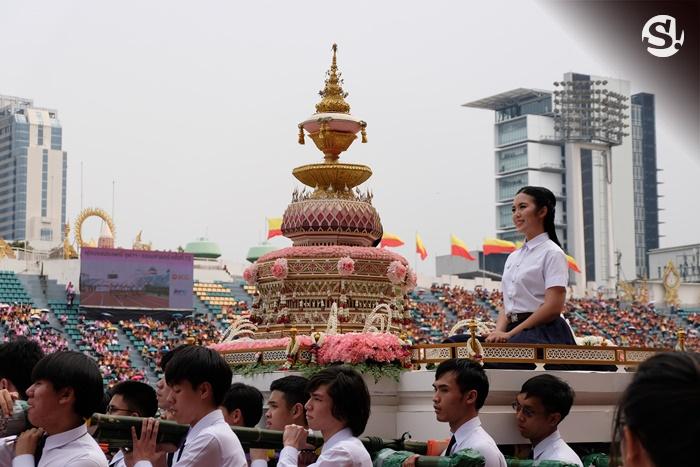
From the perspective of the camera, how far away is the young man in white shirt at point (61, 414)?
4.26 m

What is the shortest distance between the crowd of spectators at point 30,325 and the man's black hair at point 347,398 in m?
30.4

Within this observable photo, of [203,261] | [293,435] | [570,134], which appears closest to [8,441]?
[293,435]

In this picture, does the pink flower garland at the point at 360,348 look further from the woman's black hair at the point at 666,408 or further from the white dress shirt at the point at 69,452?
the woman's black hair at the point at 666,408

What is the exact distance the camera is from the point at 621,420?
2.48m

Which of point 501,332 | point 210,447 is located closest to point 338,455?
point 210,447

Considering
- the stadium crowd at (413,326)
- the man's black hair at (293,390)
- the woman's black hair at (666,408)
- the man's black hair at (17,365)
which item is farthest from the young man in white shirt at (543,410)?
the stadium crowd at (413,326)

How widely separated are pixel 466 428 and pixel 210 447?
1.57 meters

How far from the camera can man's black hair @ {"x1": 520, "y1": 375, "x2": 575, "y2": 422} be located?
243 inches

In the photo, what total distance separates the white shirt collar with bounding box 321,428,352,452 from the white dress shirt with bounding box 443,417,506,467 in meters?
0.69

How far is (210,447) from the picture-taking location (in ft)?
15.1

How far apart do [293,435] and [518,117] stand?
9507 centimetres

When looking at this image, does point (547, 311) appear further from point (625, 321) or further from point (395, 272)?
point (625, 321)

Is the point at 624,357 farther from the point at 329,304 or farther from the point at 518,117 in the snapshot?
the point at 518,117

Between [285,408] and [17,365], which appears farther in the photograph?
[285,408]
